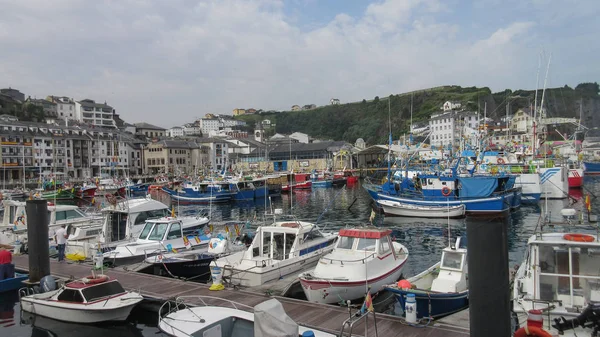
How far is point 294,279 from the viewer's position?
1572 cm

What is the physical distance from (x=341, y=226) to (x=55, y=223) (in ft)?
67.1

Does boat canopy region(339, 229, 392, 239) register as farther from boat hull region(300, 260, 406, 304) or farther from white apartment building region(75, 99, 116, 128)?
white apartment building region(75, 99, 116, 128)

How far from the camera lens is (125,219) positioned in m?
22.8

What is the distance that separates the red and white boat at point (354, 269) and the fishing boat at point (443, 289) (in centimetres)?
125

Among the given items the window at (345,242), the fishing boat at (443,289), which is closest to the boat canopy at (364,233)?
the window at (345,242)

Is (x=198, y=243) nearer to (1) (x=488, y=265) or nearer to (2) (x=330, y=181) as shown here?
(1) (x=488, y=265)

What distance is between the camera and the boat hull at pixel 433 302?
12.3 metres

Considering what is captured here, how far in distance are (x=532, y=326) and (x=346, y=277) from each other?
7.17m

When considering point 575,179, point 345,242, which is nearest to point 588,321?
point 345,242

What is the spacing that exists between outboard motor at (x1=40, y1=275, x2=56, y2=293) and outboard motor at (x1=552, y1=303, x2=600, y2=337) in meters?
15.0

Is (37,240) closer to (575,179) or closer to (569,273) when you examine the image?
(569,273)

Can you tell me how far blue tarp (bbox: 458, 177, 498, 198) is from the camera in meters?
37.2

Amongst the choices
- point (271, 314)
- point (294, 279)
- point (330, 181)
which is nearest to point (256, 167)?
point (330, 181)

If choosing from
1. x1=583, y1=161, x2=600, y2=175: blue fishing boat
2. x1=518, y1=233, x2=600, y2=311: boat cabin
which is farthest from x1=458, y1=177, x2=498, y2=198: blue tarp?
x1=583, y1=161, x2=600, y2=175: blue fishing boat
